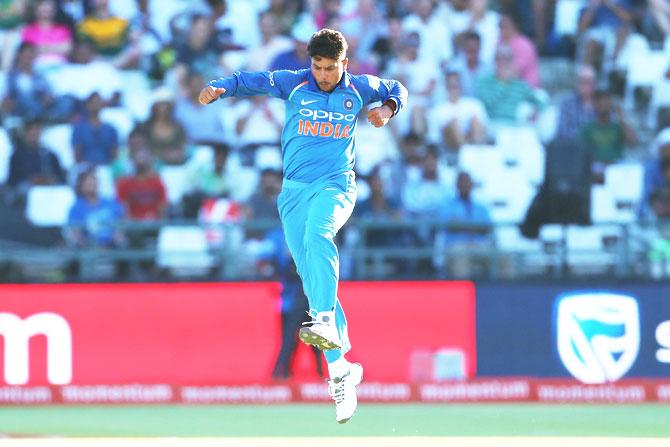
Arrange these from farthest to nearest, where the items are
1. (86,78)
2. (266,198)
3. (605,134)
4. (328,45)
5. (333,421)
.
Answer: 1. (86,78)
2. (605,134)
3. (266,198)
4. (333,421)
5. (328,45)

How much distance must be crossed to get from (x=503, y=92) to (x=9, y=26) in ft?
17.2

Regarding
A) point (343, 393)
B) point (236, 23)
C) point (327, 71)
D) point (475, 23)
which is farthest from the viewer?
point (236, 23)

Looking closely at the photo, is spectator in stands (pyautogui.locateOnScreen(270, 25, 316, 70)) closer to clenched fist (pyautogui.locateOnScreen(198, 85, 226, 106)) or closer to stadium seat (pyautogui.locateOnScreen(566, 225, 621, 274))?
stadium seat (pyautogui.locateOnScreen(566, 225, 621, 274))

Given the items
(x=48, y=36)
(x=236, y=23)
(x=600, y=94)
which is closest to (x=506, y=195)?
(x=600, y=94)

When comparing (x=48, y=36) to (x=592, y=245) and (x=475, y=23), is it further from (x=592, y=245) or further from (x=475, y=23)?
(x=592, y=245)

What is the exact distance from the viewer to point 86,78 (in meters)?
14.4

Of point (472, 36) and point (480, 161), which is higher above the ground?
point (472, 36)

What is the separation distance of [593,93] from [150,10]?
4752mm

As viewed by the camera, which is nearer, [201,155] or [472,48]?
[201,155]

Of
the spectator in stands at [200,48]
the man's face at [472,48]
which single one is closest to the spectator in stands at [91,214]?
the spectator in stands at [200,48]

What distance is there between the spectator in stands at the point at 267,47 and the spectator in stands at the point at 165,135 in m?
1.01

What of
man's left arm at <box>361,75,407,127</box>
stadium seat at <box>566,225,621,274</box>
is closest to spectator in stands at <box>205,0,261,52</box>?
stadium seat at <box>566,225,621,274</box>

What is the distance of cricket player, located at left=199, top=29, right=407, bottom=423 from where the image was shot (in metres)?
7.61
